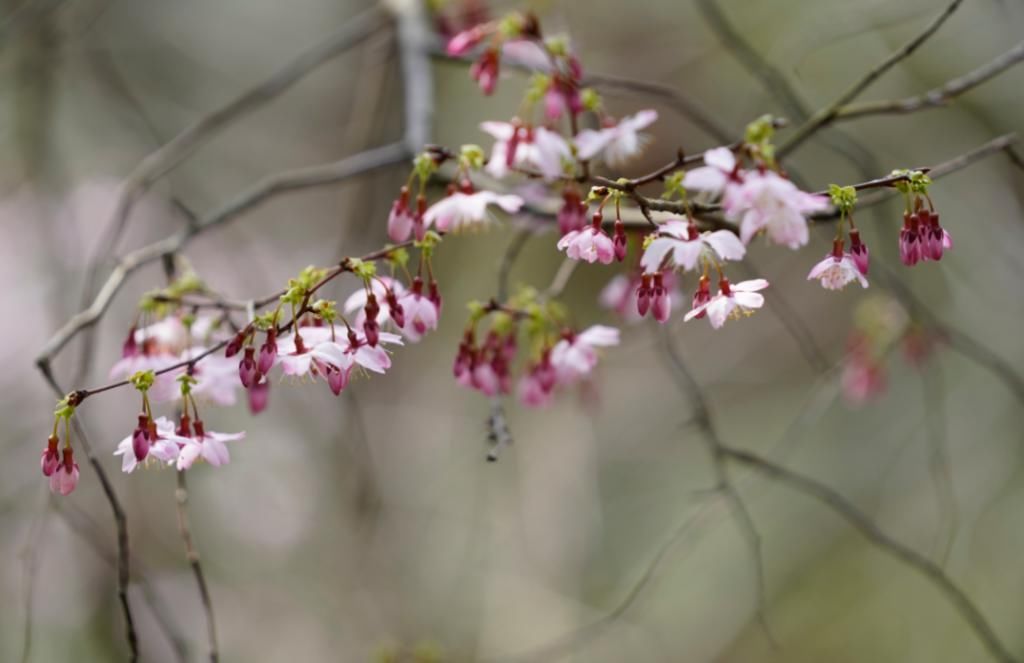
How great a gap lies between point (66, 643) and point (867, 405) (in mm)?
2957

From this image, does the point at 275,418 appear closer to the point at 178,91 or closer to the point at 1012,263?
the point at 178,91

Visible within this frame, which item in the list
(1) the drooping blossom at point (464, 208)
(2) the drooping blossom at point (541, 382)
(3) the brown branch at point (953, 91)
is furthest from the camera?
(2) the drooping blossom at point (541, 382)

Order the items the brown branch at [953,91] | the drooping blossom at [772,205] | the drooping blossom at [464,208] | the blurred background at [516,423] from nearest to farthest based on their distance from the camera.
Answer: the drooping blossom at [772,205]
the drooping blossom at [464,208]
the brown branch at [953,91]
the blurred background at [516,423]

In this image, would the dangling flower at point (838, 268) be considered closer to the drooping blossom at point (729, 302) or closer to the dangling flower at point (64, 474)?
the drooping blossom at point (729, 302)

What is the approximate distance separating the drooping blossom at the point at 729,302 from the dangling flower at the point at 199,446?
0.55 metres

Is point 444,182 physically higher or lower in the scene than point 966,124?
lower

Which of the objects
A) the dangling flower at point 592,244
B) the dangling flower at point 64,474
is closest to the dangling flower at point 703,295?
the dangling flower at point 592,244

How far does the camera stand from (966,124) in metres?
2.81

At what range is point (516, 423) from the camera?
3891mm

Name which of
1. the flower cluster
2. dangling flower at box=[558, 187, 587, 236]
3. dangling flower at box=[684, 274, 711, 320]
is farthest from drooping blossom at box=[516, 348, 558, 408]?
dangling flower at box=[684, 274, 711, 320]

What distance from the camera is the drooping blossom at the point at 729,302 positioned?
3.33 ft

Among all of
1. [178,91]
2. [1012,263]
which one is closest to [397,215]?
[1012,263]

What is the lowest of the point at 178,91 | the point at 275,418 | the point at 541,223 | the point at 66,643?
the point at 66,643

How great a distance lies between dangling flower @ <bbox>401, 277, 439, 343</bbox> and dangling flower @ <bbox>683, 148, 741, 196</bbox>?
0.39 metres
